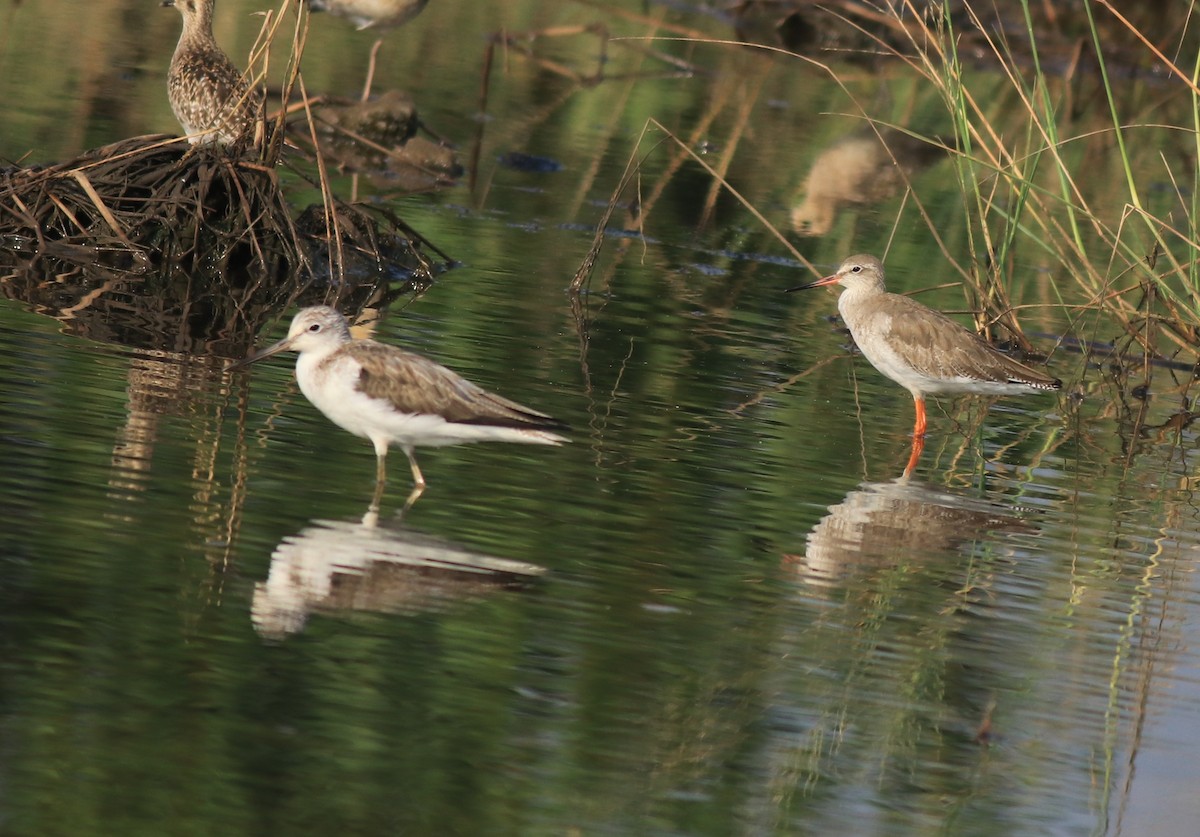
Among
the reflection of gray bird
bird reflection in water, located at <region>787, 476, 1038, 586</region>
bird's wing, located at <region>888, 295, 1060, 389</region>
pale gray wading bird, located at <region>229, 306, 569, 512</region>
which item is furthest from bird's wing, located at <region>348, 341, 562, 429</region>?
the reflection of gray bird

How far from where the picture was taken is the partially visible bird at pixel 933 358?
11.2m

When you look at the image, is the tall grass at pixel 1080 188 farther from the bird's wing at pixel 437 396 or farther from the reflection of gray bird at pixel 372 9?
the reflection of gray bird at pixel 372 9

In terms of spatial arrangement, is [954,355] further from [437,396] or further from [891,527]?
[437,396]

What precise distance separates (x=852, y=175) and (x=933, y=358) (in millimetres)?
10899

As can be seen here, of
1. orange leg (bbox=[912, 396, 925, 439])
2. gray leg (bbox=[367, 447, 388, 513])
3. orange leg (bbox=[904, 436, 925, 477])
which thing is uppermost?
orange leg (bbox=[912, 396, 925, 439])

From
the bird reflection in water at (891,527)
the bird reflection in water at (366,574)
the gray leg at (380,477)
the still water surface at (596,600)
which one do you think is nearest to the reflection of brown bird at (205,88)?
the still water surface at (596,600)

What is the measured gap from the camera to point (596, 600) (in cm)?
728

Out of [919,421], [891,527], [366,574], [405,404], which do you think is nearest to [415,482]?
[405,404]

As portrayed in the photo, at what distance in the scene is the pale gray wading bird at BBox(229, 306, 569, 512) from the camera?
8.34 m

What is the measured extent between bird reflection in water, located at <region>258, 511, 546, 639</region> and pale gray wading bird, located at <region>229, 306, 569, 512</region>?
0.59 meters

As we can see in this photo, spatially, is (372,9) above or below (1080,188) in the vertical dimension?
above

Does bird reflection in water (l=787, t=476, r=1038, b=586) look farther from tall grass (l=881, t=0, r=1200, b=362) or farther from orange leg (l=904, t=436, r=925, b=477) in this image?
tall grass (l=881, t=0, r=1200, b=362)

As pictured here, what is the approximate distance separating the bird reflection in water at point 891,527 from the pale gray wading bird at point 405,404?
1.23 meters

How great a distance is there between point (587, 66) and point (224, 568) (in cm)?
2110
